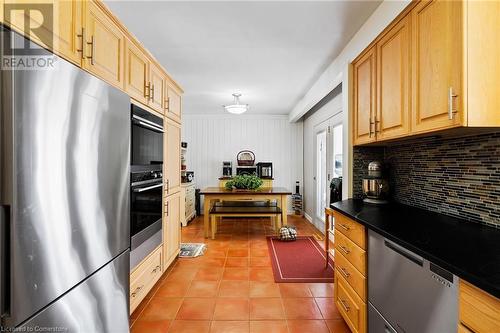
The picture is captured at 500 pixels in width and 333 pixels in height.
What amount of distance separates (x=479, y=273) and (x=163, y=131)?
8.35ft

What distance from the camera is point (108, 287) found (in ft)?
4.80

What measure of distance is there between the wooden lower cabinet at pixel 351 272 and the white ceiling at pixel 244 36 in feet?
5.31

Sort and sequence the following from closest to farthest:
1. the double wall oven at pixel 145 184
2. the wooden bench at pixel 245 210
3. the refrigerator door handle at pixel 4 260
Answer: the refrigerator door handle at pixel 4 260, the double wall oven at pixel 145 184, the wooden bench at pixel 245 210

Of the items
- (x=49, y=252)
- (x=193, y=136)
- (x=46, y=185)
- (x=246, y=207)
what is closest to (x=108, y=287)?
(x=49, y=252)

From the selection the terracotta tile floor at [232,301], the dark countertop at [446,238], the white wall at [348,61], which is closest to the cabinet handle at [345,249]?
the dark countertop at [446,238]

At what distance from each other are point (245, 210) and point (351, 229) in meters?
2.88

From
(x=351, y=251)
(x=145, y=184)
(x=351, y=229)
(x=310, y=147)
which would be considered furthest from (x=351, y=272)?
(x=310, y=147)

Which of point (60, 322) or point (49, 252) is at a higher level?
point (49, 252)

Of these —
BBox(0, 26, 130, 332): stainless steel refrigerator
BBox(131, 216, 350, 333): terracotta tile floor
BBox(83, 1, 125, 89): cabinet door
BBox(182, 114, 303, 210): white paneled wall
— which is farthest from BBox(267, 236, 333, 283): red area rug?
BBox(182, 114, 303, 210): white paneled wall

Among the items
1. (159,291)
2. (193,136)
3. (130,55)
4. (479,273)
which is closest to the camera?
(479,273)

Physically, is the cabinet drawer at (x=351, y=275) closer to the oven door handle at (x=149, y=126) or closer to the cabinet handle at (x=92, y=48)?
the oven door handle at (x=149, y=126)

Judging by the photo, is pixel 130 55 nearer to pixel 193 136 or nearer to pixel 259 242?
pixel 259 242

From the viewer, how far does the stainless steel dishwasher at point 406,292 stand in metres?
0.98

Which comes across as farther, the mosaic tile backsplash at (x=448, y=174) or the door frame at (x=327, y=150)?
the door frame at (x=327, y=150)
